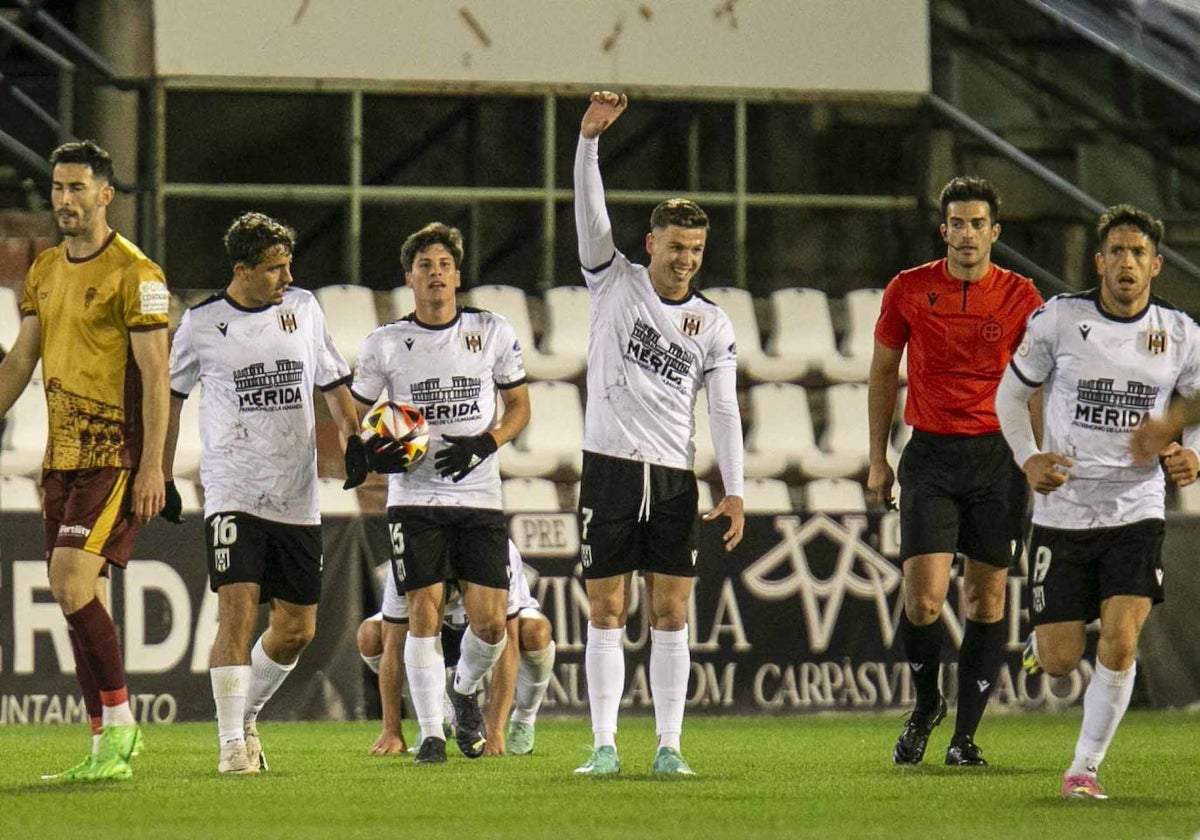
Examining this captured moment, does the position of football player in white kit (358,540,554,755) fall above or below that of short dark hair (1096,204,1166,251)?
below

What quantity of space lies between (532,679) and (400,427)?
176 cm

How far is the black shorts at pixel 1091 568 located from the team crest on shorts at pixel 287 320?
10.1ft

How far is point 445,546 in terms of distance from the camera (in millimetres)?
9375

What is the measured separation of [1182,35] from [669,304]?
33.1 feet

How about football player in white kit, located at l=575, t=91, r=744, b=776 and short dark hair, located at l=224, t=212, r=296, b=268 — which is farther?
short dark hair, located at l=224, t=212, r=296, b=268

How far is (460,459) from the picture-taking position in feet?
30.3

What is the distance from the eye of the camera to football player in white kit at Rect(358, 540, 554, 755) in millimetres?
9945

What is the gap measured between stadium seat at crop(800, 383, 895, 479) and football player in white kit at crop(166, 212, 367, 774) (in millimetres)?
6320

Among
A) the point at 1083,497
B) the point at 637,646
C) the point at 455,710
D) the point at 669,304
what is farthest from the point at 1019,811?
the point at 637,646

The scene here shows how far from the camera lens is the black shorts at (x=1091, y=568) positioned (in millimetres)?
7605

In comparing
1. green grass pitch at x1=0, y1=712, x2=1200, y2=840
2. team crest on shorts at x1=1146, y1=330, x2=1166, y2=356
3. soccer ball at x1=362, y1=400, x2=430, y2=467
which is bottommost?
green grass pitch at x1=0, y1=712, x2=1200, y2=840

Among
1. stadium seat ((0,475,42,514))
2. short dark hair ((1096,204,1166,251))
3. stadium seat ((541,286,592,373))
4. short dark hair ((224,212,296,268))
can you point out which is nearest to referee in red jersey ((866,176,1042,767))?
short dark hair ((1096,204,1166,251))

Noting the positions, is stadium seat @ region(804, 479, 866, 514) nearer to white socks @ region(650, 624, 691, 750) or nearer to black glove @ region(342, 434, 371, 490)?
black glove @ region(342, 434, 371, 490)

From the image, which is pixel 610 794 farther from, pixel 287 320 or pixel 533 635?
pixel 533 635
